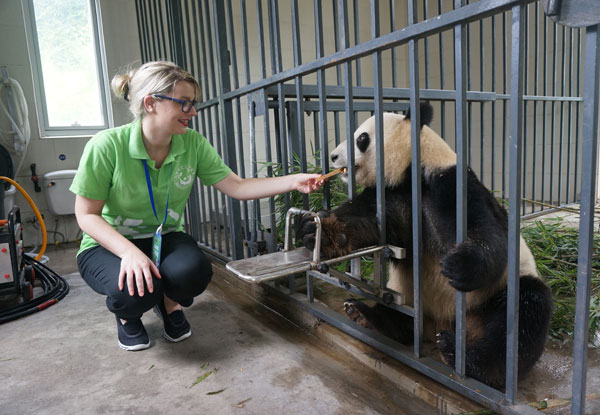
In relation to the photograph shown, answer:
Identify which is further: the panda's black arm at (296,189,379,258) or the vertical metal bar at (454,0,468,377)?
the panda's black arm at (296,189,379,258)

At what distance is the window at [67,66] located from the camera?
4.61 m

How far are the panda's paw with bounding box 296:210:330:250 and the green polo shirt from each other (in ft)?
2.64

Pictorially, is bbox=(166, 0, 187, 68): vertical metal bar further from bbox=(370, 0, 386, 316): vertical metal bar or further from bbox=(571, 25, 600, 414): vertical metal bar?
bbox=(571, 25, 600, 414): vertical metal bar

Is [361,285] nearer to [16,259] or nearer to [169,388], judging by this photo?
[169,388]

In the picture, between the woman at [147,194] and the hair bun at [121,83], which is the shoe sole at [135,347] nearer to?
the woman at [147,194]

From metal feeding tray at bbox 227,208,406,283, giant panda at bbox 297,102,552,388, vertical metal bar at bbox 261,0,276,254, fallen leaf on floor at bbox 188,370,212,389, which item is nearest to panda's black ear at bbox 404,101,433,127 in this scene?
giant panda at bbox 297,102,552,388

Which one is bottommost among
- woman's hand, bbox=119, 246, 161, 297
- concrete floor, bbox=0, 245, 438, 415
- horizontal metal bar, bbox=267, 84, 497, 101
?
concrete floor, bbox=0, 245, 438, 415

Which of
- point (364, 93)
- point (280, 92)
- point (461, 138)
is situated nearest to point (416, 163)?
point (461, 138)

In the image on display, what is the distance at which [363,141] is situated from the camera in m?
1.83

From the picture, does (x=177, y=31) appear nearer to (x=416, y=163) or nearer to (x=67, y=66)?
(x=67, y=66)

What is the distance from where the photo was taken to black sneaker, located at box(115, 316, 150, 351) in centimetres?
201

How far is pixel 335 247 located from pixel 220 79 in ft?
5.57

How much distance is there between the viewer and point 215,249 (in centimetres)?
342

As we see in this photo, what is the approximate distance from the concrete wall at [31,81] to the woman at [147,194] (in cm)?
301
